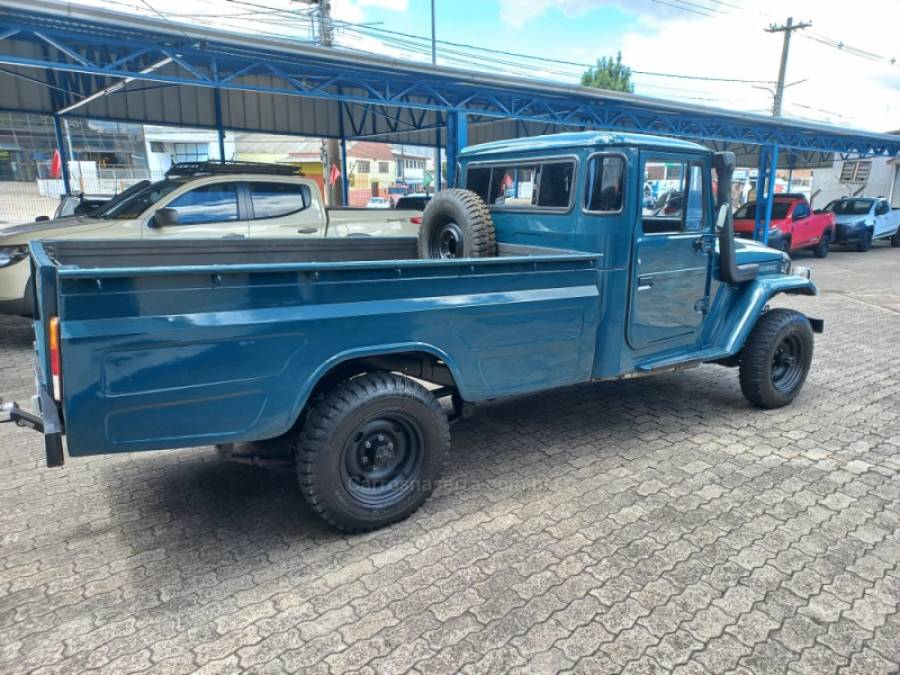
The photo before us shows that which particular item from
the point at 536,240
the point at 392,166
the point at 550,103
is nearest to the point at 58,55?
the point at 550,103

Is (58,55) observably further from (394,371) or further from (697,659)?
(697,659)

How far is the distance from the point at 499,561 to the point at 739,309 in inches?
118

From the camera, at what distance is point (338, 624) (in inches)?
102

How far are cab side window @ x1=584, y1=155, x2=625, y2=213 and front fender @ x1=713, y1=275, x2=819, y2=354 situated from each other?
4.56 ft

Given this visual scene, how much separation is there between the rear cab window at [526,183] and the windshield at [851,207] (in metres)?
18.4

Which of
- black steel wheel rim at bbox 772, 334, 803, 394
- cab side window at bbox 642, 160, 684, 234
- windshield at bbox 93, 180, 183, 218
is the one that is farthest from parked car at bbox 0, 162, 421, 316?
black steel wheel rim at bbox 772, 334, 803, 394

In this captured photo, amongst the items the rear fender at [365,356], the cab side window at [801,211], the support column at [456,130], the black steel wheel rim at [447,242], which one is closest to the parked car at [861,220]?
the cab side window at [801,211]

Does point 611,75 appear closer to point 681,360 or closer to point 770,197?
point 770,197

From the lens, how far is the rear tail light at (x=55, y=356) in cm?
244

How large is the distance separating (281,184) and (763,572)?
20.7 feet

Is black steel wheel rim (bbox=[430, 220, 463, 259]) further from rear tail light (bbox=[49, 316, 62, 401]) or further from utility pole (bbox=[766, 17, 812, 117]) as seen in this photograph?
utility pole (bbox=[766, 17, 812, 117])

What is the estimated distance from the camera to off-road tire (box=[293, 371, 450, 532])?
2.99m

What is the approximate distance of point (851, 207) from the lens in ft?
62.9

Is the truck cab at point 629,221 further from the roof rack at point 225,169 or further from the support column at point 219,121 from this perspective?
the support column at point 219,121
